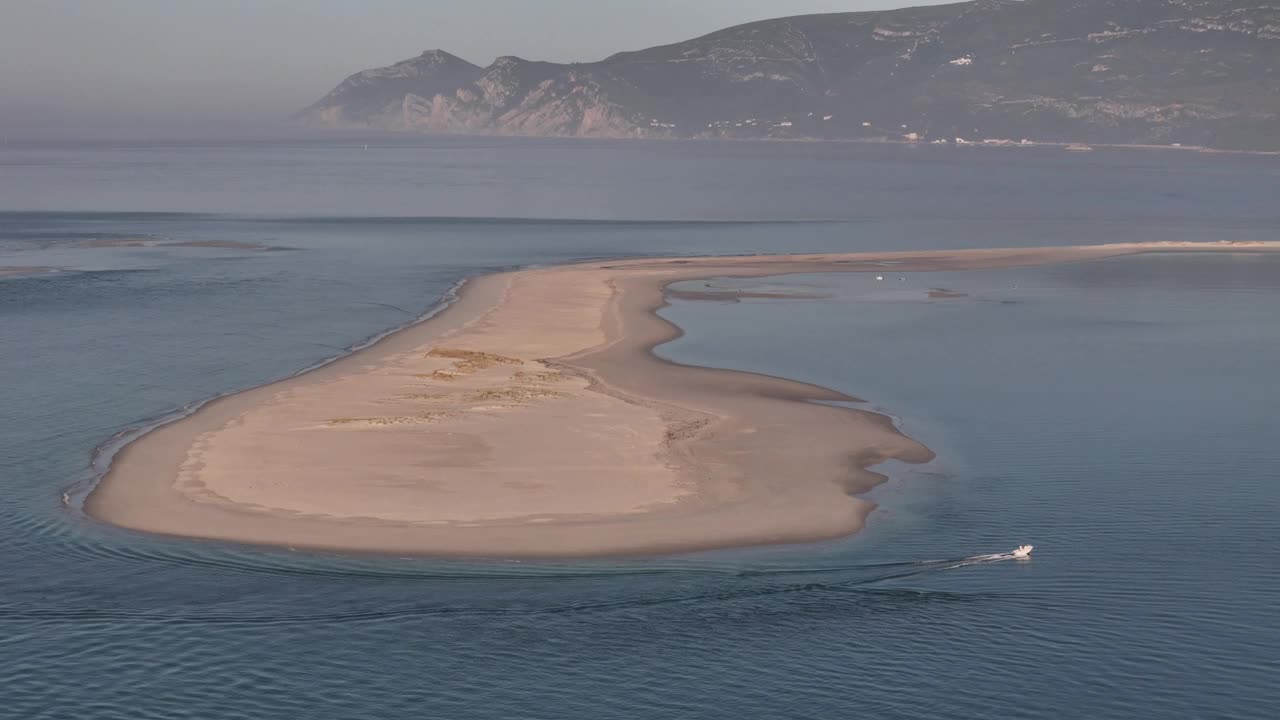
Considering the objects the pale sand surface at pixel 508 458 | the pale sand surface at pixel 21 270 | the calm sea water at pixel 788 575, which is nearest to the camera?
the calm sea water at pixel 788 575

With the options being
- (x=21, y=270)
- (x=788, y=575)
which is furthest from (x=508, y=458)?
(x=21, y=270)

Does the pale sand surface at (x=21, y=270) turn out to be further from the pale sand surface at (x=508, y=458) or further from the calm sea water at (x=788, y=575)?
the pale sand surface at (x=508, y=458)

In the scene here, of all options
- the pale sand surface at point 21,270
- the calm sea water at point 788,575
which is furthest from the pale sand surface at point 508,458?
the pale sand surface at point 21,270

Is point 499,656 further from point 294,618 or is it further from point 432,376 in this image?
point 432,376

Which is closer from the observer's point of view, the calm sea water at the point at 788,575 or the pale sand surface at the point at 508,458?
the calm sea water at the point at 788,575

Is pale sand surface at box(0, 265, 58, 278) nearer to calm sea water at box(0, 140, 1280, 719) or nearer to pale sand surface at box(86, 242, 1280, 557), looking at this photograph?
calm sea water at box(0, 140, 1280, 719)

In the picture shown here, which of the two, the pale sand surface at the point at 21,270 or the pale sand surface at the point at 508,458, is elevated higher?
the pale sand surface at the point at 21,270

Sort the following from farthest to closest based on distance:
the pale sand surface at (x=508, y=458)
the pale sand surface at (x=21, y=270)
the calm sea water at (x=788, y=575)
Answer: the pale sand surface at (x=21, y=270), the pale sand surface at (x=508, y=458), the calm sea water at (x=788, y=575)

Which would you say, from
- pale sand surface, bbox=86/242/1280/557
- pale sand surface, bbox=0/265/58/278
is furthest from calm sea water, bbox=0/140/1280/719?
pale sand surface, bbox=0/265/58/278
